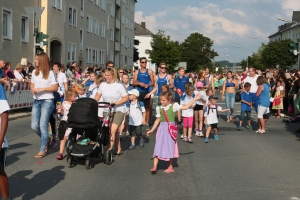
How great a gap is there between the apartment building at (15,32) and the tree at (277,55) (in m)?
44.1

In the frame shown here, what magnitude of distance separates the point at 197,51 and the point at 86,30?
81.7 metres

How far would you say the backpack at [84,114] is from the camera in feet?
26.7

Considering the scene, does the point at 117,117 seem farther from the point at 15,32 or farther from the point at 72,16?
the point at 72,16

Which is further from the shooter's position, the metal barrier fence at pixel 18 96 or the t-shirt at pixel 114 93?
the metal barrier fence at pixel 18 96

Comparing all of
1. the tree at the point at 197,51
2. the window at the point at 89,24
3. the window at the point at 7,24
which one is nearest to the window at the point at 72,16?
the window at the point at 89,24

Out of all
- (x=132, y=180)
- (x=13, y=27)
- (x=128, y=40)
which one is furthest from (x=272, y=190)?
(x=128, y=40)

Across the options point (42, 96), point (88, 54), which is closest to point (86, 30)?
point (88, 54)

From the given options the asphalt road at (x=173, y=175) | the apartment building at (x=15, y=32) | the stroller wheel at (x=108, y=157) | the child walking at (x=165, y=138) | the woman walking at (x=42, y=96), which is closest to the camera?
the asphalt road at (x=173, y=175)

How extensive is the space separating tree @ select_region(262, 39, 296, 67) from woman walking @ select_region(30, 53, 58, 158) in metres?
60.7

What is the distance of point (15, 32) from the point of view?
2848 centimetres

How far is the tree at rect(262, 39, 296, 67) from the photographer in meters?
67.1

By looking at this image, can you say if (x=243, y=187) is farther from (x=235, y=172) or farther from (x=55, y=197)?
(x=55, y=197)

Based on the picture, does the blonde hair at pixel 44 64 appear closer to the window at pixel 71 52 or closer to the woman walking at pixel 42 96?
the woman walking at pixel 42 96

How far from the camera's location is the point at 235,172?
8.17 m
